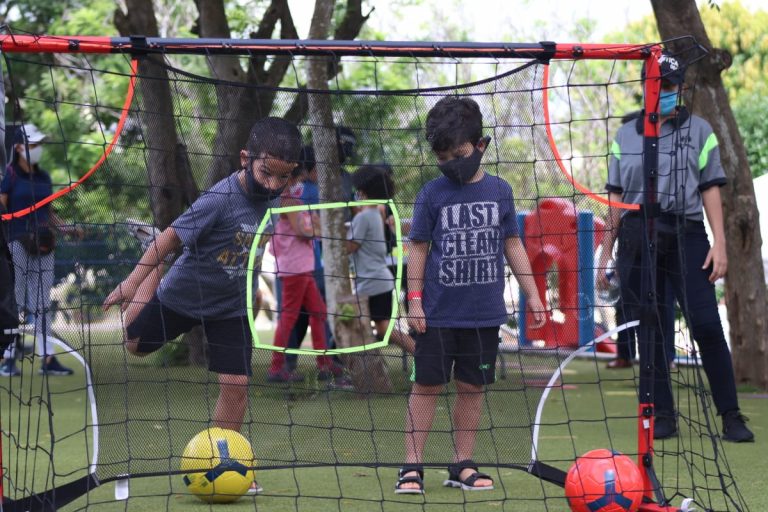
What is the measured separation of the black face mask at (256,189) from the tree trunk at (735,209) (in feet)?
11.0

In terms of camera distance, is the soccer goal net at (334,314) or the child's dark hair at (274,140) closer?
the soccer goal net at (334,314)

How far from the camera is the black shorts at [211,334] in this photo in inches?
190

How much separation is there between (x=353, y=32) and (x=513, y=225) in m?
3.92

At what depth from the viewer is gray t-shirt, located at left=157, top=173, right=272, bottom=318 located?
4.77 meters

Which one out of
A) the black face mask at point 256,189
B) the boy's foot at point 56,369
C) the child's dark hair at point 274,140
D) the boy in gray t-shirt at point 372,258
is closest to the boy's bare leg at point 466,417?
the black face mask at point 256,189

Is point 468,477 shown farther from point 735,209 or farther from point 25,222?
point 735,209

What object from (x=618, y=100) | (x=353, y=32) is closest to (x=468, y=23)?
(x=618, y=100)

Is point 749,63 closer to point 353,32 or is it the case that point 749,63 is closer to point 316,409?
point 353,32

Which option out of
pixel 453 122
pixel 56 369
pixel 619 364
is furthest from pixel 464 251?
pixel 56 369

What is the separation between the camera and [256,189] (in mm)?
4750

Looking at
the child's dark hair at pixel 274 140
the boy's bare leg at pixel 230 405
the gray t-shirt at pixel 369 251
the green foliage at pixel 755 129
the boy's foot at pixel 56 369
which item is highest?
the green foliage at pixel 755 129

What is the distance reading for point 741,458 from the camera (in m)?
5.46

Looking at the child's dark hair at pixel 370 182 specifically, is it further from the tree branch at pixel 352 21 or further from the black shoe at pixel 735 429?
the black shoe at pixel 735 429

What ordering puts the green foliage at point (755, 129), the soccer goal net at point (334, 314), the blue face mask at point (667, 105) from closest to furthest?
the soccer goal net at point (334, 314), the blue face mask at point (667, 105), the green foliage at point (755, 129)
